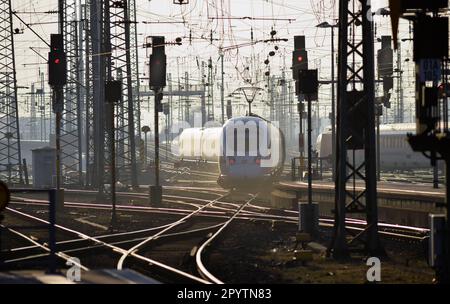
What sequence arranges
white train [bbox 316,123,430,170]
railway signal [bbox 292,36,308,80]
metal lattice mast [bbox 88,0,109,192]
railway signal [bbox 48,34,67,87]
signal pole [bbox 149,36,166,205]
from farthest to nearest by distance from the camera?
white train [bbox 316,123,430,170] → metal lattice mast [bbox 88,0,109,192] → railway signal [bbox 292,36,308,80] → signal pole [bbox 149,36,166,205] → railway signal [bbox 48,34,67,87]

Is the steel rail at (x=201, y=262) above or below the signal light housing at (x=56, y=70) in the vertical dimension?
below

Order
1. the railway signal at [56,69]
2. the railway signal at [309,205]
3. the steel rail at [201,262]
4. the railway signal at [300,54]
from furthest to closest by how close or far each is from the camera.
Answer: the railway signal at [300,54], the railway signal at [56,69], the railway signal at [309,205], the steel rail at [201,262]

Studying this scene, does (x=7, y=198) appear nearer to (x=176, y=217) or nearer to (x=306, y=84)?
(x=306, y=84)

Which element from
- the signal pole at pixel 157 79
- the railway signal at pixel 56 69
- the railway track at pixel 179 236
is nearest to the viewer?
the railway track at pixel 179 236

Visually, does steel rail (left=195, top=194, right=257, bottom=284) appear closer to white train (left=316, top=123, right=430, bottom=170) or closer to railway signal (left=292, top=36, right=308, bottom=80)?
railway signal (left=292, top=36, right=308, bottom=80)

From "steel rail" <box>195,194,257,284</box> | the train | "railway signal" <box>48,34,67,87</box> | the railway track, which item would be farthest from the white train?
"steel rail" <box>195,194,257,284</box>

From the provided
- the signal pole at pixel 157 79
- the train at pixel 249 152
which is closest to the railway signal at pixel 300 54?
the train at pixel 249 152

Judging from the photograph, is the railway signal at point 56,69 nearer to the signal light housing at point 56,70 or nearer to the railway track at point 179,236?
the signal light housing at point 56,70

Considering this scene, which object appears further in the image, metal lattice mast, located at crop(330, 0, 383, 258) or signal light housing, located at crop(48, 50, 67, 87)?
signal light housing, located at crop(48, 50, 67, 87)

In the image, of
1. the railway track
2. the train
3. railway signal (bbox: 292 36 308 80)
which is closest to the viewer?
the railway track

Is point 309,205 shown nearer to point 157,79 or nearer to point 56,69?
point 56,69

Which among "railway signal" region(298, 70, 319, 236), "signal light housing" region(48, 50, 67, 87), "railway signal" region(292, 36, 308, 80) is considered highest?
"railway signal" region(292, 36, 308, 80)

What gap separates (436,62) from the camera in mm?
14422

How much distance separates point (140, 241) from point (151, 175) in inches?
1753
